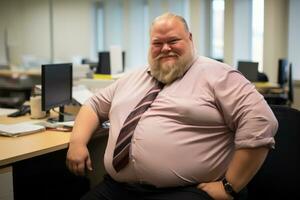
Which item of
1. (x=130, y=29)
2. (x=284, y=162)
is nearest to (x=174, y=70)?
(x=284, y=162)

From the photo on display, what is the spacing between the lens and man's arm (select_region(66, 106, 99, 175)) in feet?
6.11

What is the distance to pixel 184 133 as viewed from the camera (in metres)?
1.65

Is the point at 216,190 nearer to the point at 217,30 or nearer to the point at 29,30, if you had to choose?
the point at 217,30

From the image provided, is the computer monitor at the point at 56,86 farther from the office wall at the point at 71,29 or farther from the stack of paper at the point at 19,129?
the office wall at the point at 71,29

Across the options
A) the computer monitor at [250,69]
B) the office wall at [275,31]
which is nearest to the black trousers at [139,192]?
the computer monitor at [250,69]

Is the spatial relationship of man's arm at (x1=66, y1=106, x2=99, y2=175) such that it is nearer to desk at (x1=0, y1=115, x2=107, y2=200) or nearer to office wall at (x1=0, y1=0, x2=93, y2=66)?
desk at (x1=0, y1=115, x2=107, y2=200)

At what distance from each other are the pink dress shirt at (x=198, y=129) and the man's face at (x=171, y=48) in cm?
8

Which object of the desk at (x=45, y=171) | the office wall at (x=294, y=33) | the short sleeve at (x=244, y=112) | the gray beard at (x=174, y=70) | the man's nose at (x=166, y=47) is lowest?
the desk at (x=45, y=171)

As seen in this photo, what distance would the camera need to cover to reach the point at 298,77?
→ 5.77 m

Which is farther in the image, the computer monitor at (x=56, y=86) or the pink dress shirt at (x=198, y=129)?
the computer monitor at (x=56, y=86)

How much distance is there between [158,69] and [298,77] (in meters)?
4.47

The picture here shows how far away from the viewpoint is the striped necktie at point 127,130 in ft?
5.64

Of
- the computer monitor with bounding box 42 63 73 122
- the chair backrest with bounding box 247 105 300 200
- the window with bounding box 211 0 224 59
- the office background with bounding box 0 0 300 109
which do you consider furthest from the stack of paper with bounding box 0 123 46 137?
the window with bounding box 211 0 224 59

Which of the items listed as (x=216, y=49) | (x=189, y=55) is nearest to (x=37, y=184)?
(x=189, y=55)
